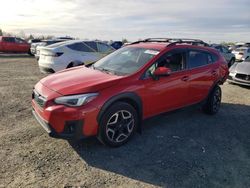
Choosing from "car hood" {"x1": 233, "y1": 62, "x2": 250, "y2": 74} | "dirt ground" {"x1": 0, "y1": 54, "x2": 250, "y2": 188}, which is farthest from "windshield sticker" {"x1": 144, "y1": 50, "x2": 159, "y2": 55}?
"car hood" {"x1": 233, "y1": 62, "x2": 250, "y2": 74}

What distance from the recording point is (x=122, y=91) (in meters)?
4.03

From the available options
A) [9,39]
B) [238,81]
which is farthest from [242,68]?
[9,39]

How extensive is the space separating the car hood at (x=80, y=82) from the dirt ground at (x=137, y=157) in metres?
0.95

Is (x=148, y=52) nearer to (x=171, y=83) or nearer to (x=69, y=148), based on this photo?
(x=171, y=83)

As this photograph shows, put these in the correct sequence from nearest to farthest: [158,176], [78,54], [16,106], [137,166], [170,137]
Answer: [158,176] < [137,166] < [170,137] < [16,106] < [78,54]

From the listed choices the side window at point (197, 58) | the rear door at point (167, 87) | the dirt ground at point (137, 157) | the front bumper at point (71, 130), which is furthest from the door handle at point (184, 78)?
the front bumper at point (71, 130)

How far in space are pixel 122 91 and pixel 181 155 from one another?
1392 millimetres

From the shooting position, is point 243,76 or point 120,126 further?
point 243,76

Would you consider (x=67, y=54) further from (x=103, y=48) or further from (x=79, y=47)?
(x=103, y=48)

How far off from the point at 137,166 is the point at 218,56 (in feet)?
13.2

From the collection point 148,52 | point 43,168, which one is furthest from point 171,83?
point 43,168

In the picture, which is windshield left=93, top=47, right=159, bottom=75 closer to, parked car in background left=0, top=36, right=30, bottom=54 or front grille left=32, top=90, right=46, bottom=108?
front grille left=32, top=90, right=46, bottom=108

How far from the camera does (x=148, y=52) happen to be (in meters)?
4.89

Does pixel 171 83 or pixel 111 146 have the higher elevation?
pixel 171 83
